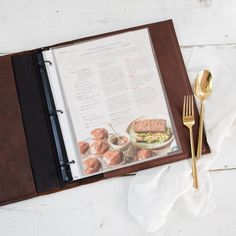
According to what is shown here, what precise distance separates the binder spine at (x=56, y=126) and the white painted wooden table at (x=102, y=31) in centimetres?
5

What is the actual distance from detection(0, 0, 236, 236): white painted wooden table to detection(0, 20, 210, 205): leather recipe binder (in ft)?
0.11

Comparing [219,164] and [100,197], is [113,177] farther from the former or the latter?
[219,164]

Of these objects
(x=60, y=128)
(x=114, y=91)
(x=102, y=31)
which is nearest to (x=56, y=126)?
(x=60, y=128)

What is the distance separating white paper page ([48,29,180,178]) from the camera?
2.28ft

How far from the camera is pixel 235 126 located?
701mm

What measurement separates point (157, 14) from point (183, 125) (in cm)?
26

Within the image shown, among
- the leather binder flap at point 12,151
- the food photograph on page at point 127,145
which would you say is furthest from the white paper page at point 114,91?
the leather binder flap at point 12,151

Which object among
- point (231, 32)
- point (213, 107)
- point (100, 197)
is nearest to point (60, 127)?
point (100, 197)

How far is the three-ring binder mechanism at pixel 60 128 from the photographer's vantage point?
0.69 m

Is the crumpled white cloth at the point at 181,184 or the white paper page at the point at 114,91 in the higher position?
the white paper page at the point at 114,91

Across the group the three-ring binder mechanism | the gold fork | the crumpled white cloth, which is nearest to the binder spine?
the three-ring binder mechanism

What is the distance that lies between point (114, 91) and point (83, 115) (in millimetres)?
81

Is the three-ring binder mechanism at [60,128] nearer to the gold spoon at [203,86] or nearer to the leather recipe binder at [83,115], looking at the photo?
the leather recipe binder at [83,115]

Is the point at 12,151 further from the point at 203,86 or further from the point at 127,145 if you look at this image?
the point at 203,86
